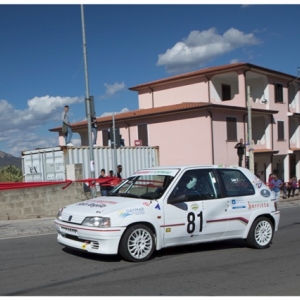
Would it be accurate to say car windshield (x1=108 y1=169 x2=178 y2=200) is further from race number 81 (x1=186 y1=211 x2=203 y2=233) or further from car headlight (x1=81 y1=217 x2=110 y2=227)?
car headlight (x1=81 y1=217 x2=110 y2=227)

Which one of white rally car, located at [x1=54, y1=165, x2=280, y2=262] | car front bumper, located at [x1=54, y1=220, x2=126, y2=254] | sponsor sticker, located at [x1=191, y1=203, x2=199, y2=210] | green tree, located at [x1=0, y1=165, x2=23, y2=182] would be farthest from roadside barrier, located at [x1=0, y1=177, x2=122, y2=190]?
car front bumper, located at [x1=54, y1=220, x2=126, y2=254]

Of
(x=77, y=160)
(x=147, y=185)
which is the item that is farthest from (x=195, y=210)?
(x=77, y=160)

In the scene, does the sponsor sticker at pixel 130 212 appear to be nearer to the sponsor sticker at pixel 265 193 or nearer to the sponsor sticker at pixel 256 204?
the sponsor sticker at pixel 256 204

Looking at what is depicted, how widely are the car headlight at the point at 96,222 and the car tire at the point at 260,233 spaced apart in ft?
10.7

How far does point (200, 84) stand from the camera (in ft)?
109

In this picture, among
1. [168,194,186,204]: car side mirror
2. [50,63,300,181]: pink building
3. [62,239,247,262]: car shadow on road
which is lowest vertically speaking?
[62,239,247,262]: car shadow on road

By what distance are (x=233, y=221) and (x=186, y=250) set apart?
3.62ft

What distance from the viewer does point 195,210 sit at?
8375mm

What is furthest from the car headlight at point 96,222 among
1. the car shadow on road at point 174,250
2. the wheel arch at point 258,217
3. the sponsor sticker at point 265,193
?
the sponsor sticker at point 265,193

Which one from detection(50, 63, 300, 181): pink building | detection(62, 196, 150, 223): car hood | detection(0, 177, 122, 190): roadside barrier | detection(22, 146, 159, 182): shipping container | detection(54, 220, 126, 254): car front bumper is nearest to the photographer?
detection(54, 220, 126, 254): car front bumper

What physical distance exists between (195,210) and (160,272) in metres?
1.62

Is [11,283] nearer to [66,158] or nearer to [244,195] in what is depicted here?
[244,195]

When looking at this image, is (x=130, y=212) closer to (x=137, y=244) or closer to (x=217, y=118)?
(x=137, y=244)

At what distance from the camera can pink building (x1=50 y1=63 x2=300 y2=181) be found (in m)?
29.9
